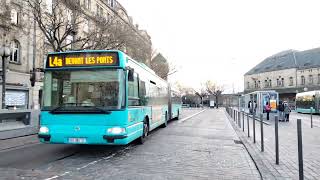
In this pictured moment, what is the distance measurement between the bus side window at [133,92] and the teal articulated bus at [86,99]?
0.20m

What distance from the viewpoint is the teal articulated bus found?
28.3 feet

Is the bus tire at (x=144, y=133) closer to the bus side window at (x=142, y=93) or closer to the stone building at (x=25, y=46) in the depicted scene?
the bus side window at (x=142, y=93)

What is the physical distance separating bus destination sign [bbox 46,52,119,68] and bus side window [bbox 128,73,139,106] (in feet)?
3.00

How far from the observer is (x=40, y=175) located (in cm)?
668

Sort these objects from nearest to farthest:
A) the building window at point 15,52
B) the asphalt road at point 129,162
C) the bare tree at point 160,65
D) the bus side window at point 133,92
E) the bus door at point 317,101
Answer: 1. the asphalt road at point 129,162
2. the bus side window at point 133,92
3. the building window at point 15,52
4. the bus door at point 317,101
5. the bare tree at point 160,65

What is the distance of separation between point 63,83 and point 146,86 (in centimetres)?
415

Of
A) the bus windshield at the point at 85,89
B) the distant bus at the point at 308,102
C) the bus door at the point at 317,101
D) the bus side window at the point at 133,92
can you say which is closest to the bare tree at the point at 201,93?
the distant bus at the point at 308,102

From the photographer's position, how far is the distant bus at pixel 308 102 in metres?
40.3

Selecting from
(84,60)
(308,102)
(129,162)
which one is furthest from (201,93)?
(129,162)

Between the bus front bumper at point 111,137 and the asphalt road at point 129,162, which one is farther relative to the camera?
the bus front bumper at point 111,137

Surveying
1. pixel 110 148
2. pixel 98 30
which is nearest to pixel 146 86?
pixel 110 148

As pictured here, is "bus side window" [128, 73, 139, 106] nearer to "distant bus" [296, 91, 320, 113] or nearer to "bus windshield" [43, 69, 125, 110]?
"bus windshield" [43, 69, 125, 110]

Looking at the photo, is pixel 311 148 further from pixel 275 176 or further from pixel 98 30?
pixel 98 30

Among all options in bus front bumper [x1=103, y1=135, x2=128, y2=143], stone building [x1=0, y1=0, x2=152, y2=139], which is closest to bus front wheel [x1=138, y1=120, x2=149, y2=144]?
bus front bumper [x1=103, y1=135, x2=128, y2=143]
